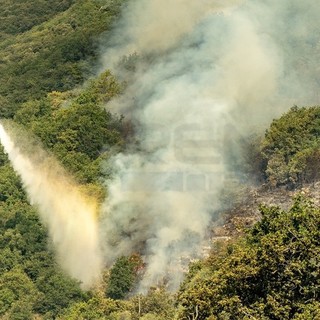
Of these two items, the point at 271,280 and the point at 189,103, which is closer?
the point at 271,280

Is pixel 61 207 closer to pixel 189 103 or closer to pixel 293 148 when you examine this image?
pixel 189 103

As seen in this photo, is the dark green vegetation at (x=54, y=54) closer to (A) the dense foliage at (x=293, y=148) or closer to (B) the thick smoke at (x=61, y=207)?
(B) the thick smoke at (x=61, y=207)

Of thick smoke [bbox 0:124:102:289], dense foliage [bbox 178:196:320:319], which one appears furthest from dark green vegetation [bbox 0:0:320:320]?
thick smoke [bbox 0:124:102:289]

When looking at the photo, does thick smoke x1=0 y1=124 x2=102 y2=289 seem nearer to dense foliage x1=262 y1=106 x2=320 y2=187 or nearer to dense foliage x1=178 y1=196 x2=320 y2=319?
dense foliage x1=262 y1=106 x2=320 y2=187

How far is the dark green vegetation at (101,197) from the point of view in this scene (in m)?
21.3

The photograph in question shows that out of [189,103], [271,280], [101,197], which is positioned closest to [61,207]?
[101,197]

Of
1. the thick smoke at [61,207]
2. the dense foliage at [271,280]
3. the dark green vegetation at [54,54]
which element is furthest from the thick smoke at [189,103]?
the dense foliage at [271,280]

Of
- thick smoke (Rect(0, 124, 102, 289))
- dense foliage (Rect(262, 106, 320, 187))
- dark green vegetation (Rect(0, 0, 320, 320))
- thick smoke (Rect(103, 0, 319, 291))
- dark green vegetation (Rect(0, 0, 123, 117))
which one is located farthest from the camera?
dark green vegetation (Rect(0, 0, 123, 117))

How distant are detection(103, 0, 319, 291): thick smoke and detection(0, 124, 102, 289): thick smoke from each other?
1.45 metres

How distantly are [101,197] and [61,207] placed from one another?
5.32 metres

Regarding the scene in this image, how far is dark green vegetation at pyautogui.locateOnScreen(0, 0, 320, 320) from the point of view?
21.3 meters

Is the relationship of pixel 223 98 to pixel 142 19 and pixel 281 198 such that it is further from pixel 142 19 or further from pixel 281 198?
pixel 142 19

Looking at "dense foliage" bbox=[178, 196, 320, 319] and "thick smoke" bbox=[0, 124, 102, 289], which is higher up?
"dense foliage" bbox=[178, 196, 320, 319]

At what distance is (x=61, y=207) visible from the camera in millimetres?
51469
